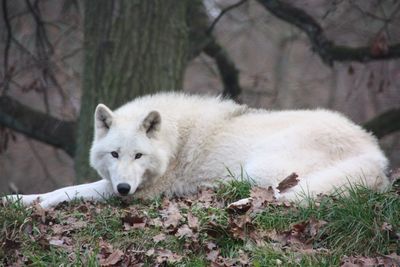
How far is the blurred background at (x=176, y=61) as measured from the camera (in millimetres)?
10078

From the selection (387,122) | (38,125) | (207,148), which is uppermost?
(207,148)

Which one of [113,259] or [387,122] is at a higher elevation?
[113,259]

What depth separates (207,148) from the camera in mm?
7633

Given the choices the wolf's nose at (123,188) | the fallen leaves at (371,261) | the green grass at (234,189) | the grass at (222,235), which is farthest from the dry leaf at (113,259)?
the fallen leaves at (371,261)

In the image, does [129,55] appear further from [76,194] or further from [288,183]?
[288,183]

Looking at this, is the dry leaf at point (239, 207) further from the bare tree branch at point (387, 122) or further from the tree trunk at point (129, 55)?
the bare tree branch at point (387, 122)

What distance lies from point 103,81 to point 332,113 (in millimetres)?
3378

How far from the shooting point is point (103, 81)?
10078 millimetres

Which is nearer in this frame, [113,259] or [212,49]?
[113,259]

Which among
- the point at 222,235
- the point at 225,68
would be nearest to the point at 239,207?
the point at 222,235

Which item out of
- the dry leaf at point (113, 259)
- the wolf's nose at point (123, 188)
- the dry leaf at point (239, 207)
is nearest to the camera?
the dry leaf at point (113, 259)

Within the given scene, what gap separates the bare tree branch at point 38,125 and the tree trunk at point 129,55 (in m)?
1.63

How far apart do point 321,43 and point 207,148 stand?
504 cm

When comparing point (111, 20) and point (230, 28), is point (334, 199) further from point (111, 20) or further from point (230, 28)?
point (230, 28)
